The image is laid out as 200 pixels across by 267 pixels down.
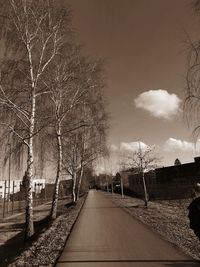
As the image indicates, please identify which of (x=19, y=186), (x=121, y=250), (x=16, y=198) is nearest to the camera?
(x=121, y=250)

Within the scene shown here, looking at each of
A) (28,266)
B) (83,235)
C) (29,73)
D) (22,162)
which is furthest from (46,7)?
(28,266)

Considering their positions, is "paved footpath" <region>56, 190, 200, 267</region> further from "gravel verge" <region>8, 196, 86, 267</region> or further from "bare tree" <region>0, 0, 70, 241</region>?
"bare tree" <region>0, 0, 70, 241</region>

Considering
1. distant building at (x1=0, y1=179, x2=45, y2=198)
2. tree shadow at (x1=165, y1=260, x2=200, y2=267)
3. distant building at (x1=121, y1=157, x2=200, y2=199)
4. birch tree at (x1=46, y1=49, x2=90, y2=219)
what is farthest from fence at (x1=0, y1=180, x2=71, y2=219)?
tree shadow at (x1=165, y1=260, x2=200, y2=267)

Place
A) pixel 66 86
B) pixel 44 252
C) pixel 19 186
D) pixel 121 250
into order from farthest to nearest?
pixel 19 186, pixel 66 86, pixel 44 252, pixel 121 250

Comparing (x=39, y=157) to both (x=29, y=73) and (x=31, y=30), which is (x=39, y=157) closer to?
(x=29, y=73)

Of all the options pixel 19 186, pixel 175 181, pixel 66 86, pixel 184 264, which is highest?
pixel 66 86

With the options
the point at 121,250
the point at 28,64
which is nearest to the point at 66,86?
the point at 28,64

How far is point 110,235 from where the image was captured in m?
9.84

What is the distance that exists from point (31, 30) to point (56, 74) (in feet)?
9.42

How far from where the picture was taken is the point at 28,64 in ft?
41.4

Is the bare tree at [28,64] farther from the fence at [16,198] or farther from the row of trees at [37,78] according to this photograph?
the fence at [16,198]

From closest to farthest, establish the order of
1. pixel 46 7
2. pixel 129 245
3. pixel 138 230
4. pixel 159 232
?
pixel 129 245 < pixel 159 232 < pixel 138 230 < pixel 46 7

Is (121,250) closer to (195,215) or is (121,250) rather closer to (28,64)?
(195,215)

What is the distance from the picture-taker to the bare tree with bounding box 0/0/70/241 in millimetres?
11461
